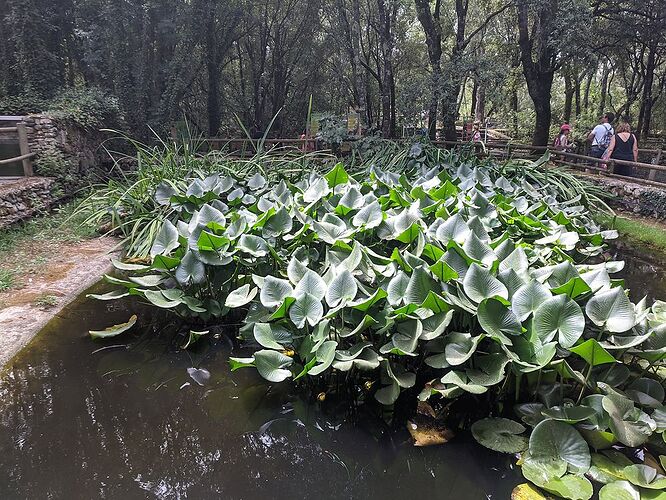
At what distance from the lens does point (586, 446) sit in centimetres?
205

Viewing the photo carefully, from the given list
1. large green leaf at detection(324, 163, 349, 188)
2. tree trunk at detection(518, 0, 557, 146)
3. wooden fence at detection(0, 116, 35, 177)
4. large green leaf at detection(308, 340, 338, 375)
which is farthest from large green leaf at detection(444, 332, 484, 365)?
tree trunk at detection(518, 0, 557, 146)

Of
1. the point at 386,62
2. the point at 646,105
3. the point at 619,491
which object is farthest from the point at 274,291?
the point at 646,105

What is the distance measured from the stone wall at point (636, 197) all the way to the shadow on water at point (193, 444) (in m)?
5.67

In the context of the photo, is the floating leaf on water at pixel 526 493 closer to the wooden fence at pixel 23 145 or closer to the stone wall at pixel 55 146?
the wooden fence at pixel 23 145

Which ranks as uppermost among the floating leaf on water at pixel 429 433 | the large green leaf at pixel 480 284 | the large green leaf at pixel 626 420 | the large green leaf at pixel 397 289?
the large green leaf at pixel 480 284

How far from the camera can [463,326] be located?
2.53m

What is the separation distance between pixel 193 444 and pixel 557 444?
66.5 inches

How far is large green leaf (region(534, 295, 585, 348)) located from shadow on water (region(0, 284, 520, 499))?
0.64 metres

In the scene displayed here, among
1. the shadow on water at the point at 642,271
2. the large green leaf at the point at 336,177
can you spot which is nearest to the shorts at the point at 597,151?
the shadow on water at the point at 642,271

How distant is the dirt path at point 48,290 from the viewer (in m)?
3.12

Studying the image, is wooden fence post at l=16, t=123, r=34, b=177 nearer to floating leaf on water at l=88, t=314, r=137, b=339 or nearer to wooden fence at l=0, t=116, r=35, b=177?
wooden fence at l=0, t=116, r=35, b=177

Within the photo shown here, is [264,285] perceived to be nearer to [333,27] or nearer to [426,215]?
[426,215]

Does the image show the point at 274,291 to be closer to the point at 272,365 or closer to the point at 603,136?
the point at 272,365

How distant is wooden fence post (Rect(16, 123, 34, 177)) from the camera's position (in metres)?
6.13
